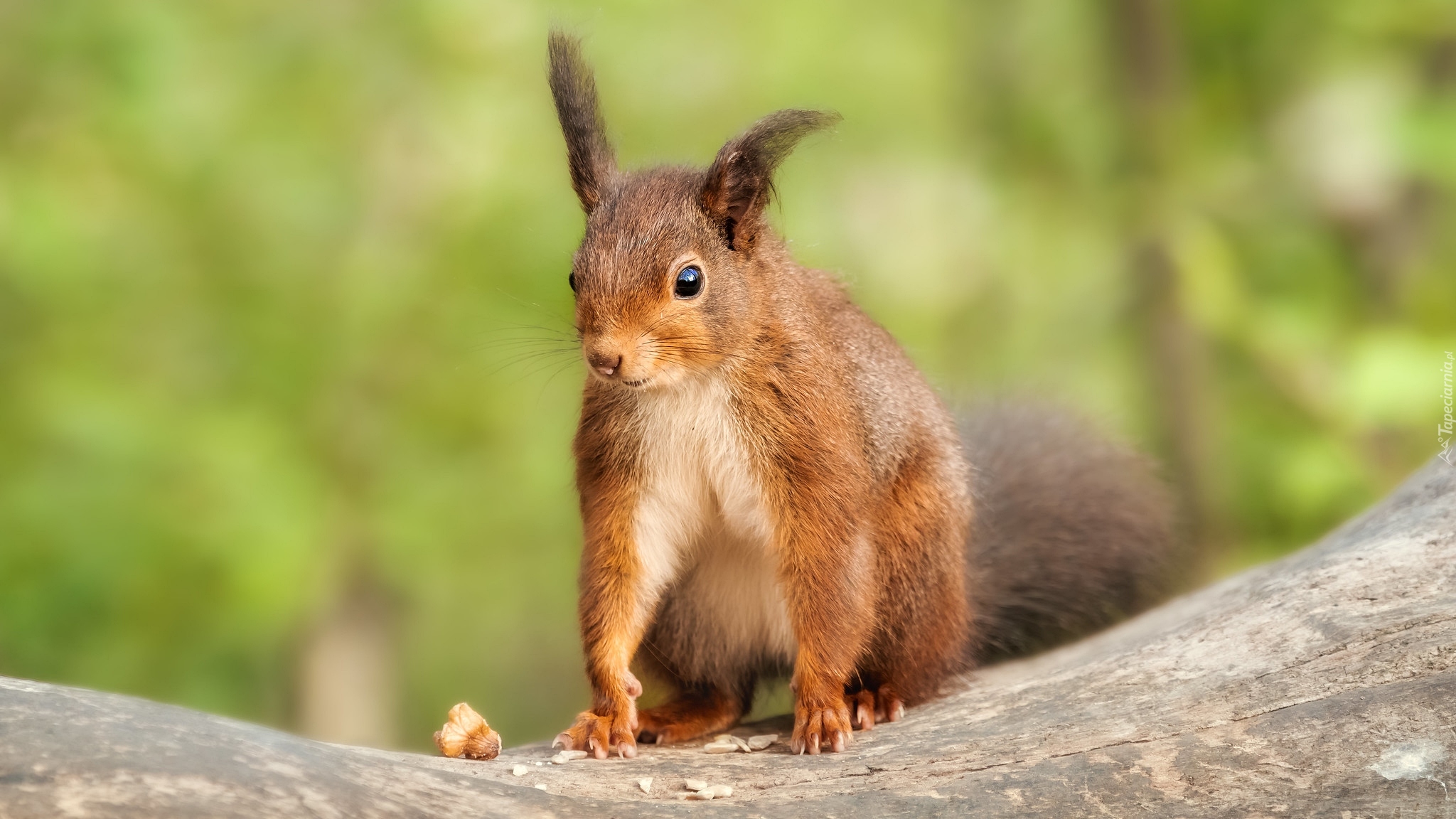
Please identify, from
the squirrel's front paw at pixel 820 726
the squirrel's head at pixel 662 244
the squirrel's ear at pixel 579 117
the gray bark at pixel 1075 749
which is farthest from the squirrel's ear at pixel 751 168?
the gray bark at pixel 1075 749

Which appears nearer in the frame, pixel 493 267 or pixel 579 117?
pixel 579 117

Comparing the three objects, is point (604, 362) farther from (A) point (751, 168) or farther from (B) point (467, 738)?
(B) point (467, 738)

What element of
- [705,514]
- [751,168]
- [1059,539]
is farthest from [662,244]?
[1059,539]

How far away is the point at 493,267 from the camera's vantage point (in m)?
3.83

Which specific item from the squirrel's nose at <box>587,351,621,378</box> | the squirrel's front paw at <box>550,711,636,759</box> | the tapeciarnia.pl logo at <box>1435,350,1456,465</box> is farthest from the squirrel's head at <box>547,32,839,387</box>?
the tapeciarnia.pl logo at <box>1435,350,1456,465</box>

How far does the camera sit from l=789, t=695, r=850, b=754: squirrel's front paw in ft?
6.59

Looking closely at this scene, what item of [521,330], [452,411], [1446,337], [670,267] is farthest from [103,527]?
[1446,337]

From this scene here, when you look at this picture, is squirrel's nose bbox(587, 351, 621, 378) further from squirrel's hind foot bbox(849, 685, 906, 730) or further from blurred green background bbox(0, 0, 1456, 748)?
blurred green background bbox(0, 0, 1456, 748)

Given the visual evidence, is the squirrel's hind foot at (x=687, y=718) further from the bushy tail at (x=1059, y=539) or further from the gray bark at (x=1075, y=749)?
the bushy tail at (x=1059, y=539)

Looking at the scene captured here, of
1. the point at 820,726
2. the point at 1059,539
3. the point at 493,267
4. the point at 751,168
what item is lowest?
the point at 820,726

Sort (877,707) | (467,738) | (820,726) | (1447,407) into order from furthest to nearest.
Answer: (1447,407)
(877,707)
(820,726)
(467,738)

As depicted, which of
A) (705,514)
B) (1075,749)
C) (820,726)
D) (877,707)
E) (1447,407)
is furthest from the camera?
(1447,407)

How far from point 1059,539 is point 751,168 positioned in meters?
1.19

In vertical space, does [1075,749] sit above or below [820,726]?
below
